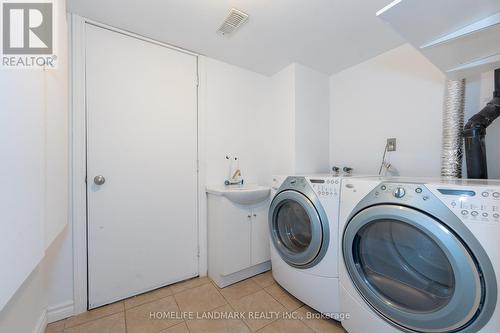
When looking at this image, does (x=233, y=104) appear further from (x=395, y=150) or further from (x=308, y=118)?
(x=395, y=150)

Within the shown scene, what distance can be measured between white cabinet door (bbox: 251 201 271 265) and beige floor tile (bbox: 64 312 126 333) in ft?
3.34

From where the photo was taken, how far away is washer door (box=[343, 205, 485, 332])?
741mm

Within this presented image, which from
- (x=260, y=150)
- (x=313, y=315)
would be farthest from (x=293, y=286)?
(x=260, y=150)

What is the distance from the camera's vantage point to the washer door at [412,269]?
2.43 ft

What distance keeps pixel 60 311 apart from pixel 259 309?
1317mm

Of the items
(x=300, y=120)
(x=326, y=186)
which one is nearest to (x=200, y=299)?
(x=326, y=186)

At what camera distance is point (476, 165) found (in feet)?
3.81

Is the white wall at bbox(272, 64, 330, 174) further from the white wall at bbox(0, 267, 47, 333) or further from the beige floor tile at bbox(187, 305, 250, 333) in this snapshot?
the white wall at bbox(0, 267, 47, 333)

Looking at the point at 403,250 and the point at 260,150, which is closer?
the point at 403,250

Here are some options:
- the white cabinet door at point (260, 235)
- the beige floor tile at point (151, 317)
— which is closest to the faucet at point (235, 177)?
the white cabinet door at point (260, 235)

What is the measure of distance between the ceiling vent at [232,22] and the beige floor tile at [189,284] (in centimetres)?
210

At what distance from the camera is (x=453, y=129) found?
132 cm

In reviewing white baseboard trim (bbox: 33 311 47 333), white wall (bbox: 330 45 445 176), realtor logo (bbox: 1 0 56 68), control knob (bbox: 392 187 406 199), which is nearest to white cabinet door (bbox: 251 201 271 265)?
white wall (bbox: 330 45 445 176)

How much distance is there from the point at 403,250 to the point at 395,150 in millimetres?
1067
